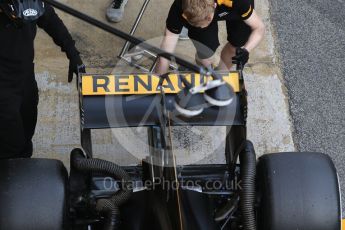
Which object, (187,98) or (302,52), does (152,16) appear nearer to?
(302,52)

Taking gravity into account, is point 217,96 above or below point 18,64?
below

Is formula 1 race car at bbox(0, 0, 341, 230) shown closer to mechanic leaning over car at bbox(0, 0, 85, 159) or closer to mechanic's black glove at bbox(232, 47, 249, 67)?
mechanic's black glove at bbox(232, 47, 249, 67)

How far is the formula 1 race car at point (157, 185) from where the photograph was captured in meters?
2.06

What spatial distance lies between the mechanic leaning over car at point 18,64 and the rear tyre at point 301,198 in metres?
1.10

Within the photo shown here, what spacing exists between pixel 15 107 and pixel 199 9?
3.69ft

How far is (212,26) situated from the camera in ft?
10.7

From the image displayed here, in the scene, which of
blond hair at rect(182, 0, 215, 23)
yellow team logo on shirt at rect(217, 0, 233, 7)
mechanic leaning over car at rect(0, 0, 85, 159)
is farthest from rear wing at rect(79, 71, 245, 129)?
yellow team logo on shirt at rect(217, 0, 233, 7)

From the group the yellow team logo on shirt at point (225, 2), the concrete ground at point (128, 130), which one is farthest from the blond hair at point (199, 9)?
the concrete ground at point (128, 130)

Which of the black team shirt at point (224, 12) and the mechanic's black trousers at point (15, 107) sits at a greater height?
the black team shirt at point (224, 12)

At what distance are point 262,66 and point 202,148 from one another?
0.90 meters

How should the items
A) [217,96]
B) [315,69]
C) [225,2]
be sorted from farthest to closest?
[315,69] < [225,2] < [217,96]

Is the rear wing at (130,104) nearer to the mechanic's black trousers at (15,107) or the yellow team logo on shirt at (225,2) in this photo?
the mechanic's black trousers at (15,107)

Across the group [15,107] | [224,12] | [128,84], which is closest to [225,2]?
[224,12]

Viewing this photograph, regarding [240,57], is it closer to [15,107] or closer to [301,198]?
[301,198]
